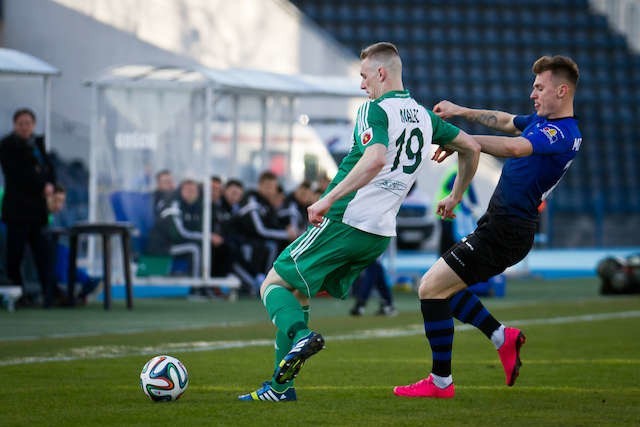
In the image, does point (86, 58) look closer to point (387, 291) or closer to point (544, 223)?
point (387, 291)

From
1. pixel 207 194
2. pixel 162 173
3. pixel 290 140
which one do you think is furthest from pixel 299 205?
pixel 162 173

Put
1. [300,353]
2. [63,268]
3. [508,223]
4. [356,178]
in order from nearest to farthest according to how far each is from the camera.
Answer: [300,353] < [356,178] < [508,223] < [63,268]

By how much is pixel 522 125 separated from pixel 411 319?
239 inches

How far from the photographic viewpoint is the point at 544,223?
95.8 feet

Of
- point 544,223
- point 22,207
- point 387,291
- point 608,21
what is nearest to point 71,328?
point 22,207

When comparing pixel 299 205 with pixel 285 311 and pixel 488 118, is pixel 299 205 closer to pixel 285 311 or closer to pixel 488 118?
pixel 488 118

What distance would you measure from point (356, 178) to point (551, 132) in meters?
1.22

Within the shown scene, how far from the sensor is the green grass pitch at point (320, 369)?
6.21 meters

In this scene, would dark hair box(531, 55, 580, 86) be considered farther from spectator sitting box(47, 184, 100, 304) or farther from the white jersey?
spectator sitting box(47, 184, 100, 304)

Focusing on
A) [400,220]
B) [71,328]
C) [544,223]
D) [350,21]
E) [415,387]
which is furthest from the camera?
[350,21]

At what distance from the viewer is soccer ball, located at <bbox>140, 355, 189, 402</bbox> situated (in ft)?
21.9

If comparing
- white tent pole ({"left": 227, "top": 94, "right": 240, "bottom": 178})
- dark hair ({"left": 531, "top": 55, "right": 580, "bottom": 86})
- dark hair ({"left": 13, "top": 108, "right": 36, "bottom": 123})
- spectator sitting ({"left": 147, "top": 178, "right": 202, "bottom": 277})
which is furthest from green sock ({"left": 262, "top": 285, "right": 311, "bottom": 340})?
white tent pole ({"left": 227, "top": 94, "right": 240, "bottom": 178})

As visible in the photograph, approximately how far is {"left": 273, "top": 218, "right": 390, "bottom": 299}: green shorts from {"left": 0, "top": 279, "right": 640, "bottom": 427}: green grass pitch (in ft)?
2.11

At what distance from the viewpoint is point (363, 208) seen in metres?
6.59
